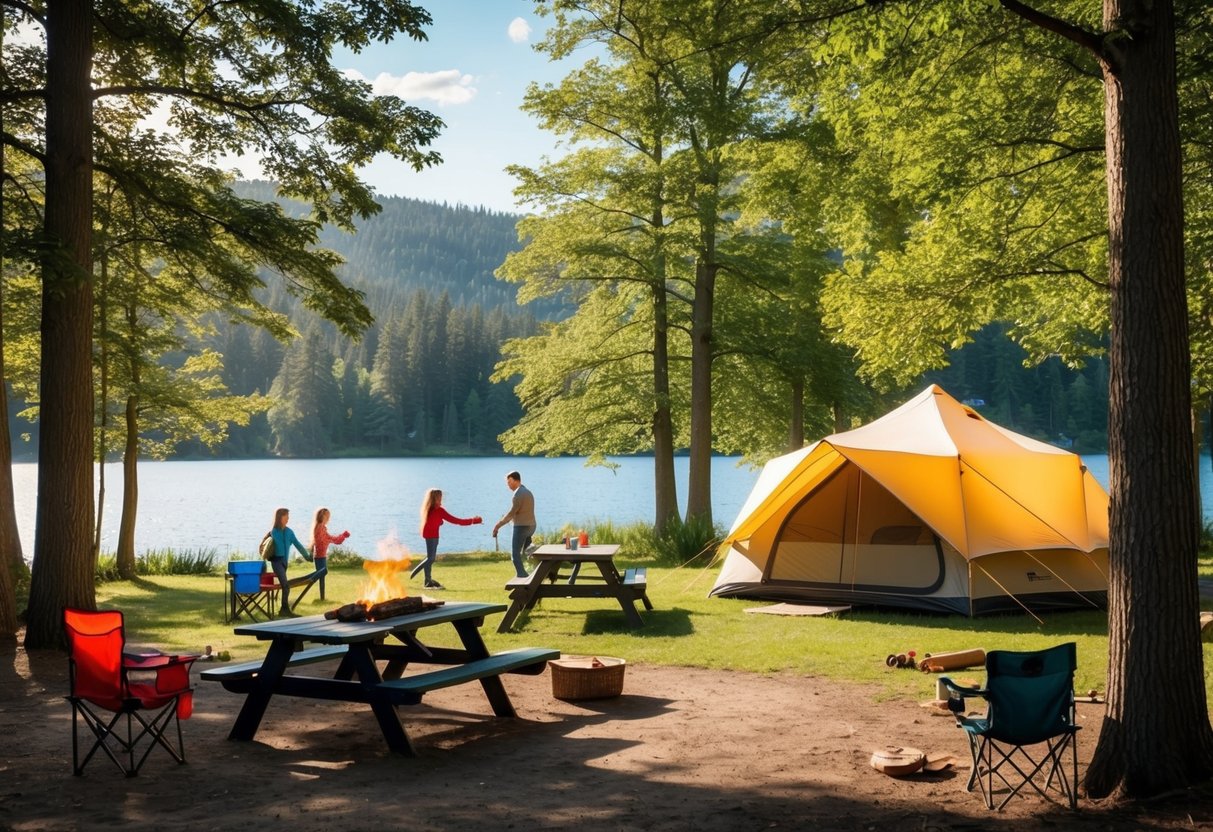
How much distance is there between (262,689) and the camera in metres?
6.47

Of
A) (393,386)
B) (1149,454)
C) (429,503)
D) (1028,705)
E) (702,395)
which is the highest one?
(393,386)

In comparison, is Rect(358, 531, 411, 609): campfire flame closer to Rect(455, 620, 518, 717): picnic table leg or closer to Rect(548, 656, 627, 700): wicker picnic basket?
Rect(455, 620, 518, 717): picnic table leg

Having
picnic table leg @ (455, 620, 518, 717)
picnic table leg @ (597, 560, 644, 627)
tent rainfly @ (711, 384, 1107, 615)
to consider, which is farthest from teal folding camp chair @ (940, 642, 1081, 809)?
tent rainfly @ (711, 384, 1107, 615)

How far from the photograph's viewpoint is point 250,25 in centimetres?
1133

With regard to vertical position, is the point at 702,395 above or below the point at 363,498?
above

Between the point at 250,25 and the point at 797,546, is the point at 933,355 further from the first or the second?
the point at 250,25

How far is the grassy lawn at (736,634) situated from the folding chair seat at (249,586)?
31cm

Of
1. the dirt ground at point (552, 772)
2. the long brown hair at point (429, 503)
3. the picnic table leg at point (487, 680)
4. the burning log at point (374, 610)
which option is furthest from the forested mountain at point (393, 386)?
the burning log at point (374, 610)

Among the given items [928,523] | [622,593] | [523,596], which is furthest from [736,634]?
[928,523]

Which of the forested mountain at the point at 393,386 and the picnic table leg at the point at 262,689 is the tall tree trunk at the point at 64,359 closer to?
the picnic table leg at the point at 262,689

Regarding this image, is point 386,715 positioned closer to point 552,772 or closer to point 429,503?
point 552,772

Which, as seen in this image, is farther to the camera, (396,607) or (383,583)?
(383,583)

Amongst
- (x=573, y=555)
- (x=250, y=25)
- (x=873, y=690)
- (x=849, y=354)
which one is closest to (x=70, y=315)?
(x=250, y=25)

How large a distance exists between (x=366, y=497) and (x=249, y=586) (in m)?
38.1
